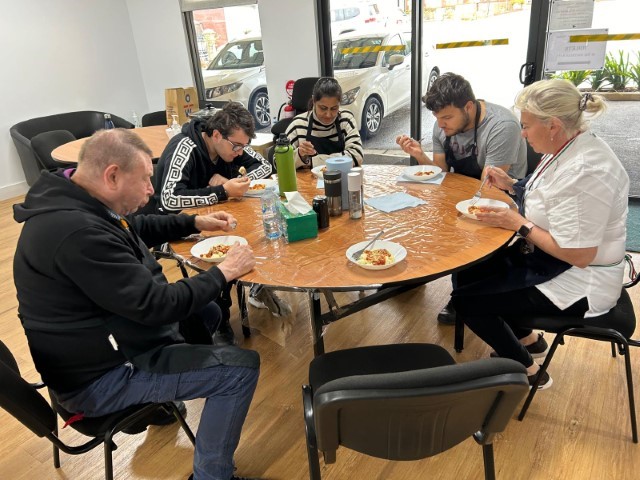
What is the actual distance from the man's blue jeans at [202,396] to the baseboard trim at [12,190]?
4605 millimetres

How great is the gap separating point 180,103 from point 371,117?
6.68 feet

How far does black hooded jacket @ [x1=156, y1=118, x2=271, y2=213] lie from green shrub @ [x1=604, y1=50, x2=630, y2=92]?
9.85 feet

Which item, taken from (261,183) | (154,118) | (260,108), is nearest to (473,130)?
(261,183)

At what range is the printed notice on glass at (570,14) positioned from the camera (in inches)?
135

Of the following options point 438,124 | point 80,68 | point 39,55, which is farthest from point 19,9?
point 438,124

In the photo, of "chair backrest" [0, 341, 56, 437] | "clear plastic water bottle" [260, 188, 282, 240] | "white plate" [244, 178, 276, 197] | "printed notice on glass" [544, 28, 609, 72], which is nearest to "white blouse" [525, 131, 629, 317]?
"clear plastic water bottle" [260, 188, 282, 240]

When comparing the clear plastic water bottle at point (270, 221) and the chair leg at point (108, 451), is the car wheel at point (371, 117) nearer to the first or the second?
the clear plastic water bottle at point (270, 221)

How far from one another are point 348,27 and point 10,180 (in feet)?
13.1

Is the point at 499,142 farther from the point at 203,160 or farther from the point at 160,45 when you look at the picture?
the point at 160,45

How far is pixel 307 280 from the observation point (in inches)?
58.8

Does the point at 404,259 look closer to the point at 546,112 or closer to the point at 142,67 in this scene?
the point at 546,112

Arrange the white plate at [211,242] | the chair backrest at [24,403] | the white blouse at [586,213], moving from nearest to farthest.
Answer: the chair backrest at [24,403] → the white blouse at [586,213] → the white plate at [211,242]

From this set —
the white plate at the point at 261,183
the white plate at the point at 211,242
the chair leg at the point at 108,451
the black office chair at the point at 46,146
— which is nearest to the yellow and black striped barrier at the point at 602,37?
the white plate at the point at 261,183

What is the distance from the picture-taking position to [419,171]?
2.42m
